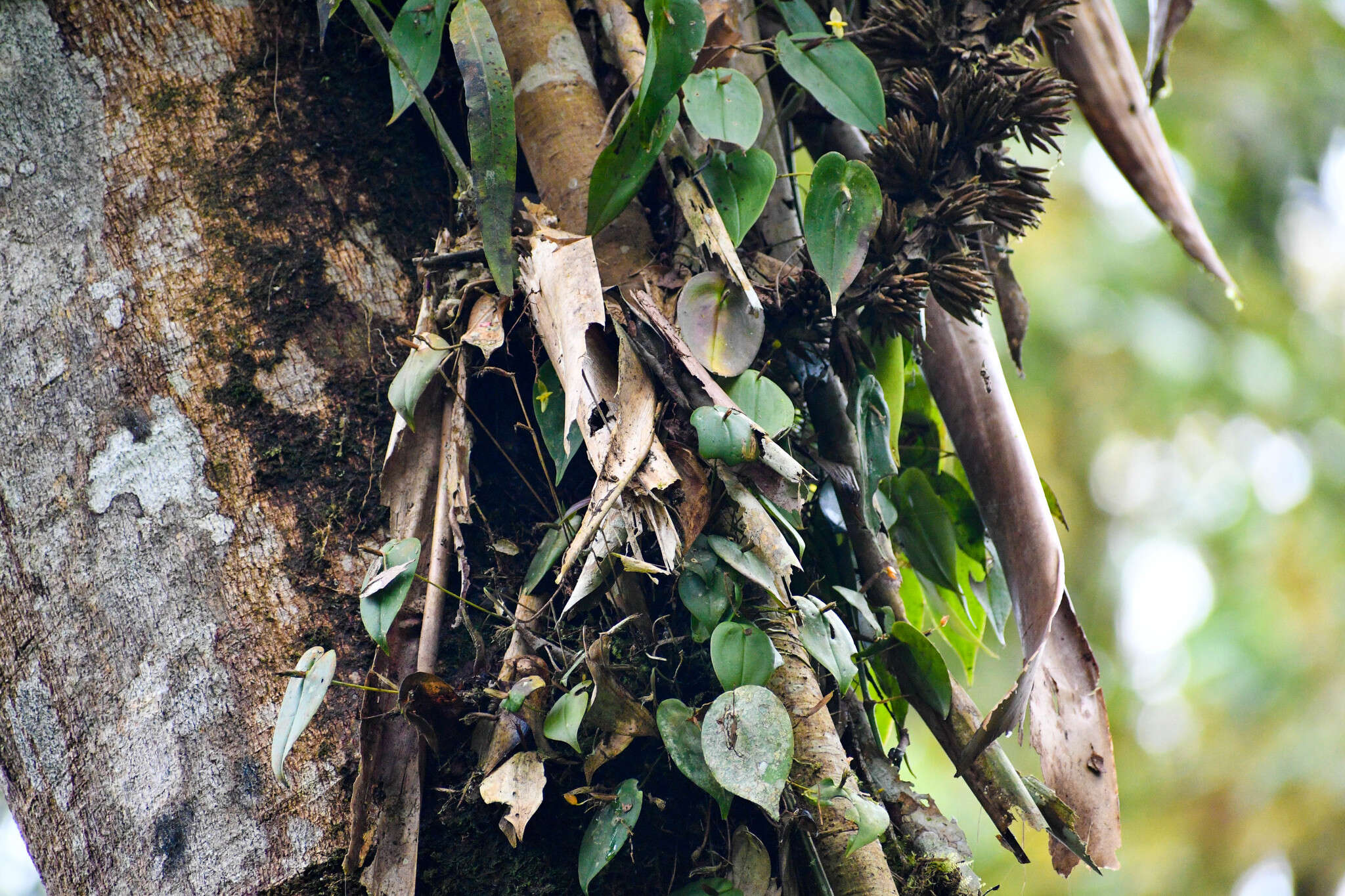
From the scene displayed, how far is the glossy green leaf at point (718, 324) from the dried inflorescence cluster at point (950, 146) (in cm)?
12

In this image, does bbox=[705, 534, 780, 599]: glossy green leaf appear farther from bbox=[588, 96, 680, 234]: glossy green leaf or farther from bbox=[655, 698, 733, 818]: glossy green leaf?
bbox=[588, 96, 680, 234]: glossy green leaf

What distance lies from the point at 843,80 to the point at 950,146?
0.39ft

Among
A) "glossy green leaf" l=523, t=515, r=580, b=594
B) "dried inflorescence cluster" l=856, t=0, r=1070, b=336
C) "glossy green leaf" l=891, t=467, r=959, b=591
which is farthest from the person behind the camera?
"glossy green leaf" l=891, t=467, r=959, b=591

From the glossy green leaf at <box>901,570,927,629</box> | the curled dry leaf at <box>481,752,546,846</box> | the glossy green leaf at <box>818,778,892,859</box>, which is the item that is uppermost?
the curled dry leaf at <box>481,752,546,846</box>

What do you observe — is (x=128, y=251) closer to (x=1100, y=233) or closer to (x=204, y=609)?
(x=204, y=609)

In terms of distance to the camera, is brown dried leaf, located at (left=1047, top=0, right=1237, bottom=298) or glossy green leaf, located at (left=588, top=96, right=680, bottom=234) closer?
glossy green leaf, located at (left=588, top=96, right=680, bottom=234)

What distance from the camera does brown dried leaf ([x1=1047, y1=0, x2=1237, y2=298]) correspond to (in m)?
1.10

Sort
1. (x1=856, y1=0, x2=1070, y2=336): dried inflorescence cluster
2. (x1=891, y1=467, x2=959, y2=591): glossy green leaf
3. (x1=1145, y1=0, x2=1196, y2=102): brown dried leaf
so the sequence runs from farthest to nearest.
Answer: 1. (x1=1145, y1=0, x2=1196, y2=102): brown dried leaf
2. (x1=891, y1=467, x2=959, y2=591): glossy green leaf
3. (x1=856, y1=0, x2=1070, y2=336): dried inflorescence cluster

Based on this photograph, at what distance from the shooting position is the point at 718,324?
78cm

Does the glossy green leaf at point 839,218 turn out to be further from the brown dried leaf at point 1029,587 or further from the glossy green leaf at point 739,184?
the brown dried leaf at point 1029,587

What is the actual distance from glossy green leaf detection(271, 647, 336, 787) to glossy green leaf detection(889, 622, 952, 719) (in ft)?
1.50

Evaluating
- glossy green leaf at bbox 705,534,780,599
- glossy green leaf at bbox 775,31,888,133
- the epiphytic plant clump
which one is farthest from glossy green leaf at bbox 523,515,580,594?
glossy green leaf at bbox 775,31,888,133

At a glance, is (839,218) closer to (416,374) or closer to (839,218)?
(839,218)

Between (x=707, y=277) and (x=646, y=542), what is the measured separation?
0.76 feet
